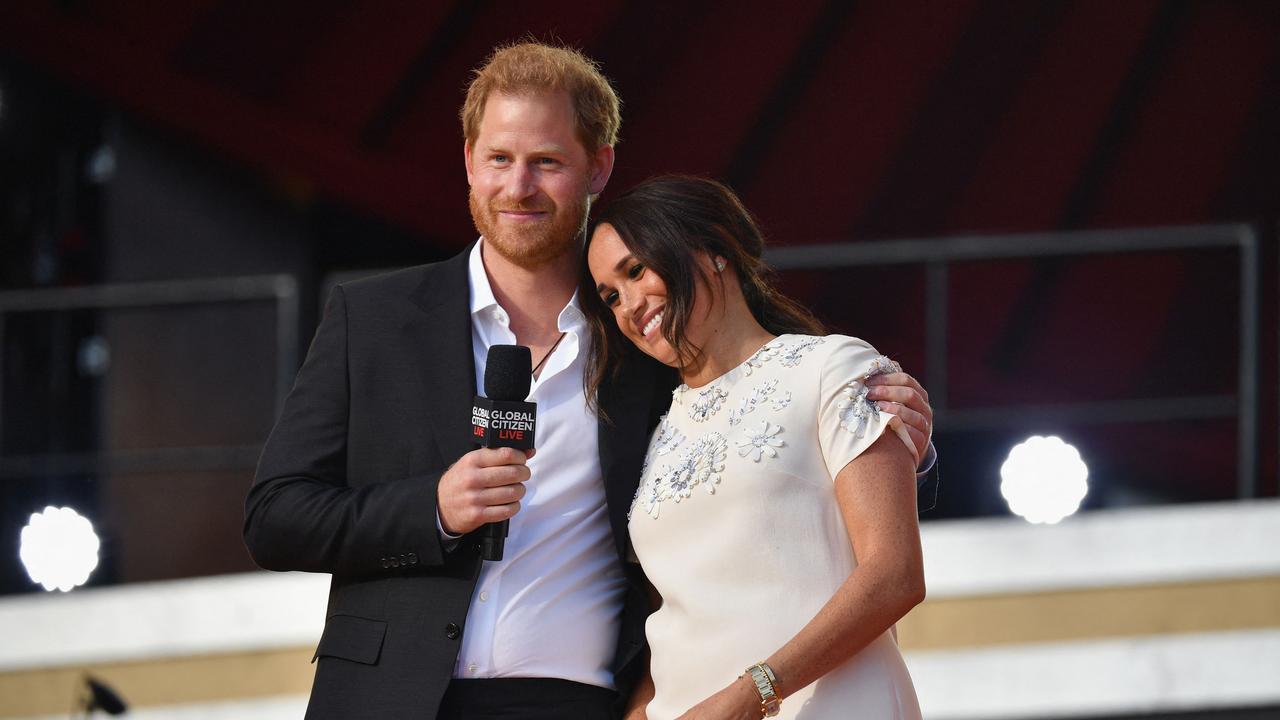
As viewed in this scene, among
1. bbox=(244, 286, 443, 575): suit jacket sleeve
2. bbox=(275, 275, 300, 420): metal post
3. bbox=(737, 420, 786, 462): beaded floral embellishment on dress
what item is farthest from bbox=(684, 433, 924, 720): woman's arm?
bbox=(275, 275, 300, 420): metal post

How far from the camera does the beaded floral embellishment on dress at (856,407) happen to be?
6.00 ft

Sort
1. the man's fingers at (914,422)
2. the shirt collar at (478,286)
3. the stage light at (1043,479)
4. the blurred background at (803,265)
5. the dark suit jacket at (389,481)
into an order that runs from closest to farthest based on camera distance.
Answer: the man's fingers at (914,422) → the dark suit jacket at (389,481) → the shirt collar at (478,286) → the blurred background at (803,265) → the stage light at (1043,479)

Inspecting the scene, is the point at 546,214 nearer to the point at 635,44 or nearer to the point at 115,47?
the point at 115,47

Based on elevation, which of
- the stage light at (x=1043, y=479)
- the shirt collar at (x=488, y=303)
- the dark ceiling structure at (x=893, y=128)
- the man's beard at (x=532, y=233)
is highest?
the dark ceiling structure at (x=893, y=128)

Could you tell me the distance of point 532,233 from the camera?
2.13 metres

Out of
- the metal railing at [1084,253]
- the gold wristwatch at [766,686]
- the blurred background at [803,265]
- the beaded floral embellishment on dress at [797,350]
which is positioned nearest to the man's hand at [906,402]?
the beaded floral embellishment on dress at [797,350]

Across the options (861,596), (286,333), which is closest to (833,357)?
(861,596)

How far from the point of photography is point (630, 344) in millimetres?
2197

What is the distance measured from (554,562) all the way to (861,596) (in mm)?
504

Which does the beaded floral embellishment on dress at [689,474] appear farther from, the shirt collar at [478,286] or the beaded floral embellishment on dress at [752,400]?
the shirt collar at [478,286]

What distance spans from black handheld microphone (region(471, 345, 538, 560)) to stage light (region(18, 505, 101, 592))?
105 inches

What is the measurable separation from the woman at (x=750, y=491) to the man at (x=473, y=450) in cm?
9

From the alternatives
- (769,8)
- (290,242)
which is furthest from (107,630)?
(769,8)

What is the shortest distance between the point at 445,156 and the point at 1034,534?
2916 mm
